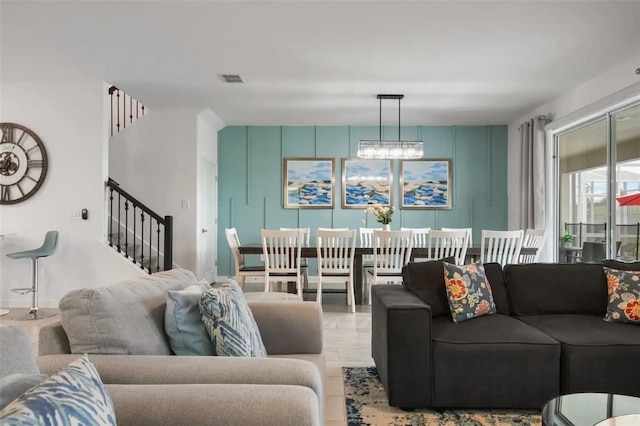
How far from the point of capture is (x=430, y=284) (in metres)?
2.81

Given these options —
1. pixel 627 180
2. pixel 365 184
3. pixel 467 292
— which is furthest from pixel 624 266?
pixel 365 184

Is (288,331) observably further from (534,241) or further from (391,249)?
(534,241)

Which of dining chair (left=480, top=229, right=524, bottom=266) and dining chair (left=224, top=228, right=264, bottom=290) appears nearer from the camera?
dining chair (left=480, top=229, right=524, bottom=266)

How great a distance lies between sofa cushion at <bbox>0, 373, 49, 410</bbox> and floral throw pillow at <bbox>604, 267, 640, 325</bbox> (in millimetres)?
3017

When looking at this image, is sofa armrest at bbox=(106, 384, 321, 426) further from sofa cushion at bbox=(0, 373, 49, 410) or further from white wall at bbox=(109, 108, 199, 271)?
white wall at bbox=(109, 108, 199, 271)

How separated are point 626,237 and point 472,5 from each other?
297cm

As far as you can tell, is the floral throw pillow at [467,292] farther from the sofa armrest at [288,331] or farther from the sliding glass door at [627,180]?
the sliding glass door at [627,180]

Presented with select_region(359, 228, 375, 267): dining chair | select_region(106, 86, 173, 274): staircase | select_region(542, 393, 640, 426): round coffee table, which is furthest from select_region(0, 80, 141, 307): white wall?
select_region(542, 393, 640, 426): round coffee table

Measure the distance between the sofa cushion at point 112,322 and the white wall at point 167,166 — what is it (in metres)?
4.80

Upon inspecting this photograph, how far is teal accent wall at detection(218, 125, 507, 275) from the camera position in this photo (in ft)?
24.0

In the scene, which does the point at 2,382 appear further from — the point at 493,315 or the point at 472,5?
the point at 472,5

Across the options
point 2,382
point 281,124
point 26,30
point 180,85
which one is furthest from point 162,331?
point 281,124

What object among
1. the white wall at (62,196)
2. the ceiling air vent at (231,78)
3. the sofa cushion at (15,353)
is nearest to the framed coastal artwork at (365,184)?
the ceiling air vent at (231,78)

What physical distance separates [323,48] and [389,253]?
2.43 m
